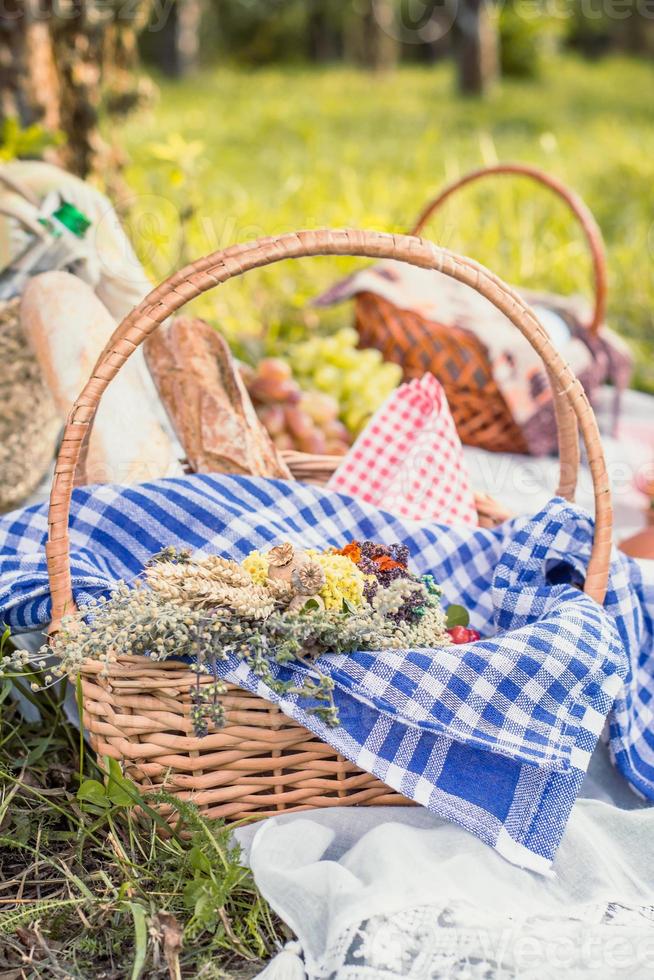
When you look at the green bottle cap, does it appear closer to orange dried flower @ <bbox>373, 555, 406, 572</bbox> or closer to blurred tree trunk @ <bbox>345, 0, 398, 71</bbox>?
orange dried flower @ <bbox>373, 555, 406, 572</bbox>

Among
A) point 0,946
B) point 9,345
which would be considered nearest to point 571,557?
point 0,946

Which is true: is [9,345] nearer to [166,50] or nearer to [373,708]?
[373,708]

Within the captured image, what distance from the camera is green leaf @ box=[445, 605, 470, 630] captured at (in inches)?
68.2

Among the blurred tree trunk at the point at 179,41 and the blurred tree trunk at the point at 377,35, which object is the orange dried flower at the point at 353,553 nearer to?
the blurred tree trunk at the point at 377,35

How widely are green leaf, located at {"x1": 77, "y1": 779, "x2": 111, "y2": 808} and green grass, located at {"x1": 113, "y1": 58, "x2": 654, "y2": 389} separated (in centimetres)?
224

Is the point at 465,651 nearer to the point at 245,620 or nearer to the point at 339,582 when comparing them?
the point at 339,582

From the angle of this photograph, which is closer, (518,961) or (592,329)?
(518,961)

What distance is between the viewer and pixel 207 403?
2.08m

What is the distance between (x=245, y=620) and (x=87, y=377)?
93 cm

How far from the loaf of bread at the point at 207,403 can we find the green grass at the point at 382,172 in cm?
131

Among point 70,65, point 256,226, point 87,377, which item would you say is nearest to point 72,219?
point 87,377

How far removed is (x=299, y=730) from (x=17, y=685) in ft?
1.88

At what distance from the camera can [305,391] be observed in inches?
114

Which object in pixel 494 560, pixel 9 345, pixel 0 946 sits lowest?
pixel 0 946
